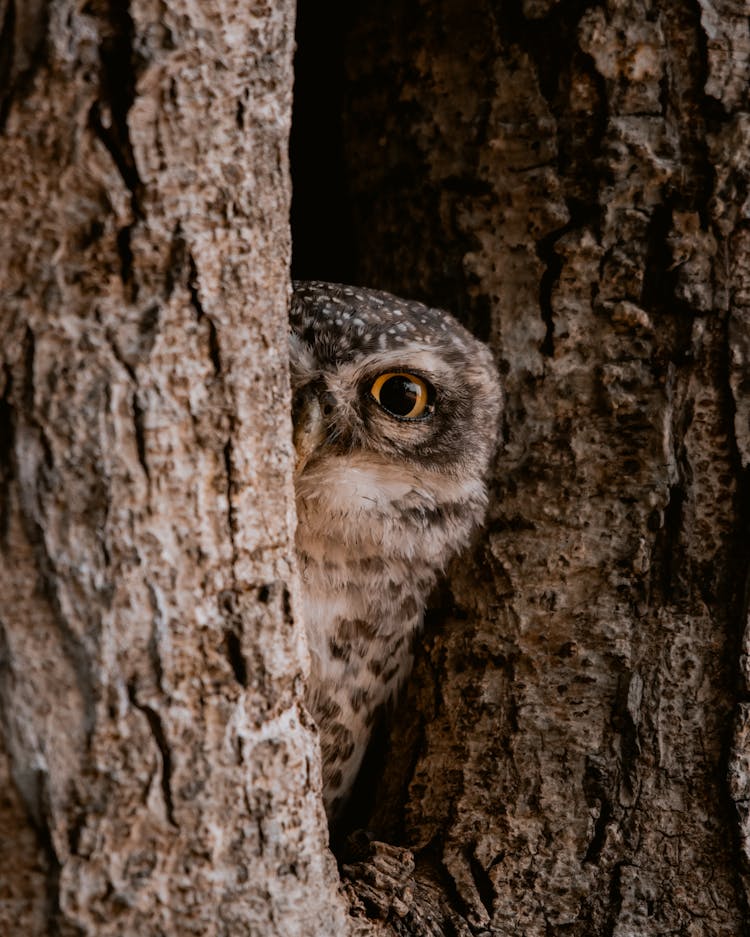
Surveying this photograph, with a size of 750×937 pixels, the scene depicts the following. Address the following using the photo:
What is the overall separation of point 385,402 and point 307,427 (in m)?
0.19

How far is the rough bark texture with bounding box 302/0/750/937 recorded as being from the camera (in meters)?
1.87

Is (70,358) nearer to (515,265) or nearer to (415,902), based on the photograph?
(415,902)

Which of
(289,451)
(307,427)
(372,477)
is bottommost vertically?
(372,477)

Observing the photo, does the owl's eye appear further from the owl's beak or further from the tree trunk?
the tree trunk

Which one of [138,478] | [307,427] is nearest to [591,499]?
[307,427]

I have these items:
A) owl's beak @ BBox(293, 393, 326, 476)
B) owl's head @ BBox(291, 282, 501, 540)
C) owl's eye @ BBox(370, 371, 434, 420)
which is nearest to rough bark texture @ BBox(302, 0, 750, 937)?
owl's head @ BBox(291, 282, 501, 540)

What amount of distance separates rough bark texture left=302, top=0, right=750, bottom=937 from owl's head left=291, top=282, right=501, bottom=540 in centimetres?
11

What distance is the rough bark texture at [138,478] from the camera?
1.21 m

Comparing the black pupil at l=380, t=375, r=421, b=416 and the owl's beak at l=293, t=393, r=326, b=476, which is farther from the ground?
the black pupil at l=380, t=375, r=421, b=416

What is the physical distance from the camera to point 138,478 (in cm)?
125

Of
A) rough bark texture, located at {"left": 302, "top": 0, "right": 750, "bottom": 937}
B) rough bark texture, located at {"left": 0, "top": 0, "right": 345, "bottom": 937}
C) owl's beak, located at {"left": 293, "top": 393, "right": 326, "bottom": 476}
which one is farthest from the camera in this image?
owl's beak, located at {"left": 293, "top": 393, "right": 326, "bottom": 476}

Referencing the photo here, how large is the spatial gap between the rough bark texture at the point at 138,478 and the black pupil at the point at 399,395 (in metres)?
0.80

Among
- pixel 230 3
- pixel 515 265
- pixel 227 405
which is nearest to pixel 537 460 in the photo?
pixel 515 265

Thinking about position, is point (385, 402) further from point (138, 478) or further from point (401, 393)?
point (138, 478)
